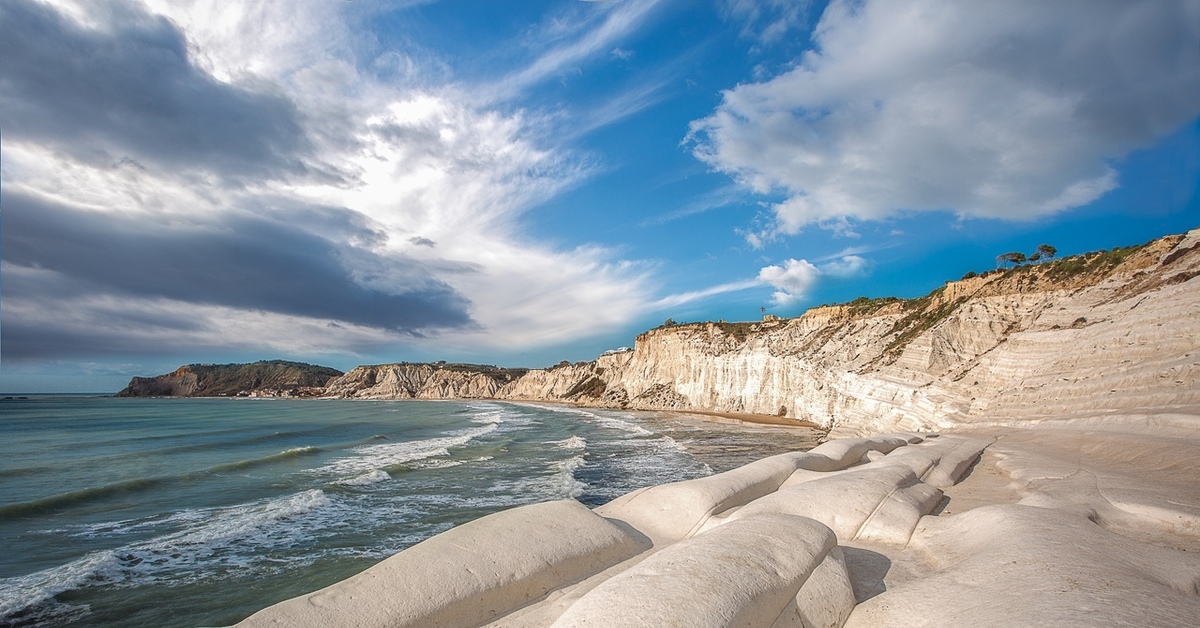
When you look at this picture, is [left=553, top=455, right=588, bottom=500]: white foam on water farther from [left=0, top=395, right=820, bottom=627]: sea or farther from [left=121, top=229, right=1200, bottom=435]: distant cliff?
[left=121, top=229, right=1200, bottom=435]: distant cliff

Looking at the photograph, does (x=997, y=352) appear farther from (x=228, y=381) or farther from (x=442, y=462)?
(x=228, y=381)

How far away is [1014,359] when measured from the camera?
23.0 meters

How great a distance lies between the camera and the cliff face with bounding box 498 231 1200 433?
16266mm

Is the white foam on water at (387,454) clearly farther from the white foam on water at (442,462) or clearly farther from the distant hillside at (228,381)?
the distant hillside at (228,381)

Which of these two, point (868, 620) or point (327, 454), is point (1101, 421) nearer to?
point (868, 620)

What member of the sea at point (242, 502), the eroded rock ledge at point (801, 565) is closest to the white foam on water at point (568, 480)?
the sea at point (242, 502)

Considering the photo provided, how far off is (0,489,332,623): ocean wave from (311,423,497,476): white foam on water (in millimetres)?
7044

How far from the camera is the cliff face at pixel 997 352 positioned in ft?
53.4

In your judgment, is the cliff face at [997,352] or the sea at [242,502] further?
the cliff face at [997,352]

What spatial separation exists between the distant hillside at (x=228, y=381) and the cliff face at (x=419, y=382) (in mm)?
22151

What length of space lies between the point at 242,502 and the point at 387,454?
1051 cm

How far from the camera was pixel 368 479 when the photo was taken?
18031 mm

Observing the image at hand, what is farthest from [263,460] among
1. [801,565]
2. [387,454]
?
[801,565]

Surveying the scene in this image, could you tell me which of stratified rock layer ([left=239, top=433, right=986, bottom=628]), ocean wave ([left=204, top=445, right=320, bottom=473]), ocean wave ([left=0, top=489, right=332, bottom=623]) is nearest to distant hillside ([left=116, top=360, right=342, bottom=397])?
ocean wave ([left=204, top=445, right=320, bottom=473])
